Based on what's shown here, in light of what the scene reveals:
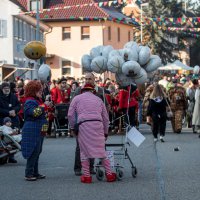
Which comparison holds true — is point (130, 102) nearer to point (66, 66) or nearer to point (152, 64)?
point (152, 64)

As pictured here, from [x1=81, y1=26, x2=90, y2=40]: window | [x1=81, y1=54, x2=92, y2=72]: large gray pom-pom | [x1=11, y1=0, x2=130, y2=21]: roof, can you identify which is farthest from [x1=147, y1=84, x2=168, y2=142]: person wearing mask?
[x1=81, y1=26, x2=90, y2=40]: window

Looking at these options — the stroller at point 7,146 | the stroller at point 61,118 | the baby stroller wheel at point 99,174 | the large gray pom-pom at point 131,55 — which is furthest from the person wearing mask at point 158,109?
the baby stroller wheel at point 99,174

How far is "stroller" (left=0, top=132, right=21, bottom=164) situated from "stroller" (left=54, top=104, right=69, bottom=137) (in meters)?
9.93

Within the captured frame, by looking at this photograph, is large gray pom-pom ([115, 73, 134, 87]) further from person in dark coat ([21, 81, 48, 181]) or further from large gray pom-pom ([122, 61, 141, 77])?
person in dark coat ([21, 81, 48, 181])

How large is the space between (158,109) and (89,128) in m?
10.5

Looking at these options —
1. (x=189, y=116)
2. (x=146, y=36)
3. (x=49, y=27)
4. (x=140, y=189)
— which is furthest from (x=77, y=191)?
(x=146, y=36)

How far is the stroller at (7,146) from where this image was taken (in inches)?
677

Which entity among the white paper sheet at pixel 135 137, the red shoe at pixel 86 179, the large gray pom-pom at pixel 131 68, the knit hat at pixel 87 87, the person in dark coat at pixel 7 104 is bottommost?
the red shoe at pixel 86 179

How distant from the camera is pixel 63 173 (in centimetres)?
1544

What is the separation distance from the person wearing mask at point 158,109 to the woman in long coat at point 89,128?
10.1 meters

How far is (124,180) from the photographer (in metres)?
14.1

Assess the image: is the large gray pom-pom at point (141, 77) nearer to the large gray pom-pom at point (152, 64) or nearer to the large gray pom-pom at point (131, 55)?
the large gray pom-pom at point (152, 64)

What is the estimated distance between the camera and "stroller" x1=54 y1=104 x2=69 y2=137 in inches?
1083

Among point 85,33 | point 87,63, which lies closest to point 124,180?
point 87,63
